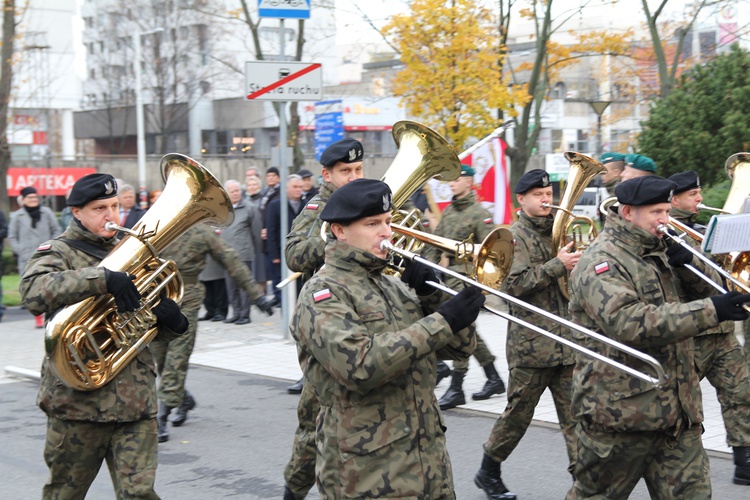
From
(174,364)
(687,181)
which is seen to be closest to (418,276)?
(687,181)

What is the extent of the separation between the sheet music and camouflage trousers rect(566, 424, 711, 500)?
2.60ft

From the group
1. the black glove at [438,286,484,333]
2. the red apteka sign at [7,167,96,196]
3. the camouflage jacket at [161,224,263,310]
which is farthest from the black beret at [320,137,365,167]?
the red apteka sign at [7,167,96,196]

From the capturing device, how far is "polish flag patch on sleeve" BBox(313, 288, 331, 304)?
368cm

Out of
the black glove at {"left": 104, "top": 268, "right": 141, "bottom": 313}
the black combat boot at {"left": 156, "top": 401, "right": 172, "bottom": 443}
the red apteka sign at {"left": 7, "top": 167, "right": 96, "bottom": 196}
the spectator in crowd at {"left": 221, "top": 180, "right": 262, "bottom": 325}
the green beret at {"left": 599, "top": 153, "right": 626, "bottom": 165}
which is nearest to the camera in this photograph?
the black glove at {"left": 104, "top": 268, "right": 141, "bottom": 313}

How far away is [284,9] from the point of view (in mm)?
11305

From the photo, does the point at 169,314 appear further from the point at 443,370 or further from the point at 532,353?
the point at 443,370

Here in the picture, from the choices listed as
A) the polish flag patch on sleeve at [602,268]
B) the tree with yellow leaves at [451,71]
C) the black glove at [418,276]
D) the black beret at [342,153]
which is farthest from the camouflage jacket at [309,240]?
the tree with yellow leaves at [451,71]

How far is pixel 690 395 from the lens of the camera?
177 inches

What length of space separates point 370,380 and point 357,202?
2.13ft

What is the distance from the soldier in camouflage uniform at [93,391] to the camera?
464cm

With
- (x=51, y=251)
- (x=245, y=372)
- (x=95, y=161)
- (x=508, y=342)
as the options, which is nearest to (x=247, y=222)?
(x=245, y=372)

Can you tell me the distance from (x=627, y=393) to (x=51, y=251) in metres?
2.73

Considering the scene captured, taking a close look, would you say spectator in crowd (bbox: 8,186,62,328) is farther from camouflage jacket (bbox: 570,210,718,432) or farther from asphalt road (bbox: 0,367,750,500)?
camouflage jacket (bbox: 570,210,718,432)

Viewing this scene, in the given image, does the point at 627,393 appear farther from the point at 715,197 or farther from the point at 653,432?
the point at 715,197
